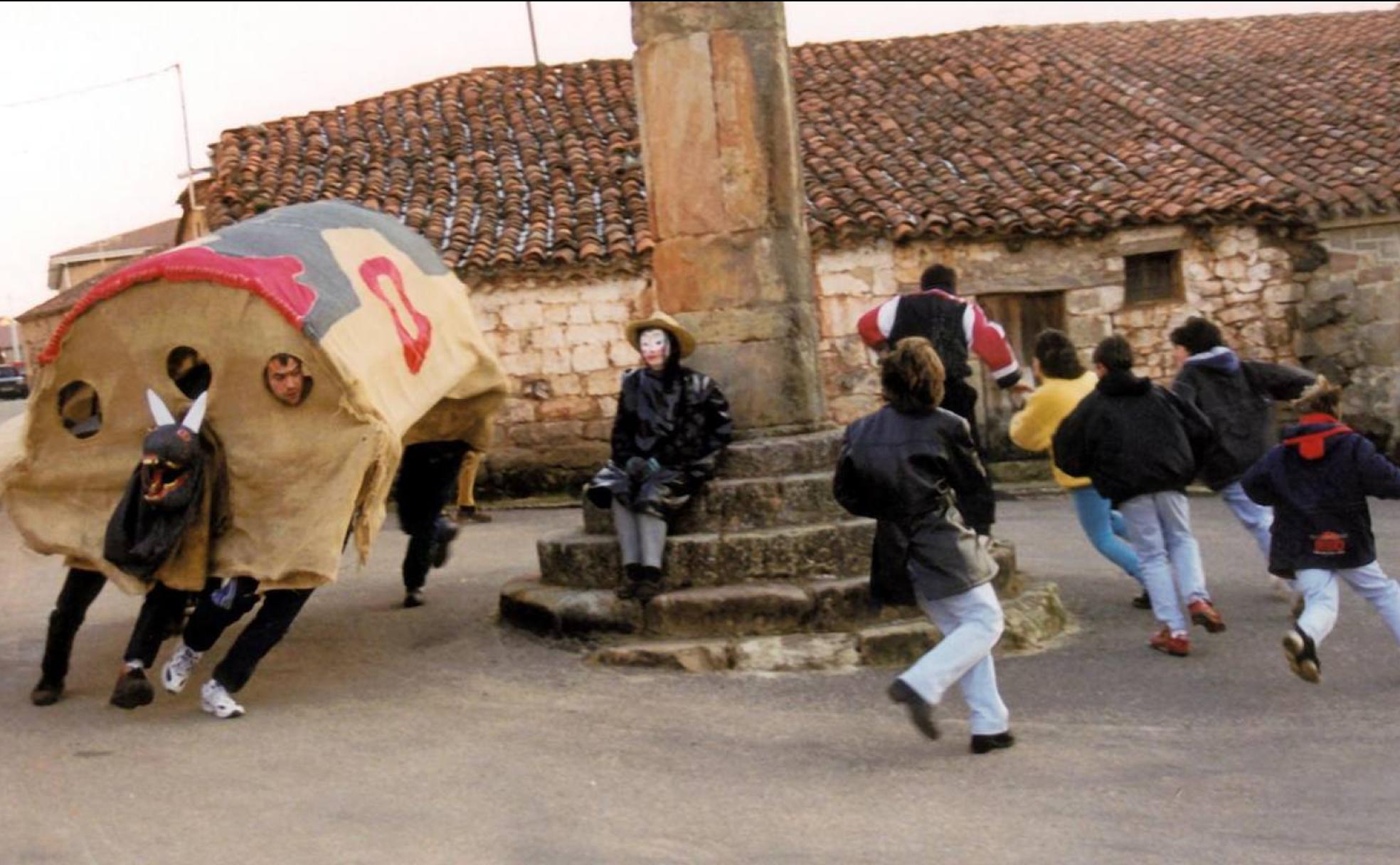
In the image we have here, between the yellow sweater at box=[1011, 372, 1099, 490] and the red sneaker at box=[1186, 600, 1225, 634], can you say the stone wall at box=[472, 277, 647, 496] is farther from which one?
the red sneaker at box=[1186, 600, 1225, 634]

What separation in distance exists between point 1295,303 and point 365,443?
1400 cm

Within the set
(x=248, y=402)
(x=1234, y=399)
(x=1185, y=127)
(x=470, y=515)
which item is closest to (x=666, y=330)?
(x=248, y=402)

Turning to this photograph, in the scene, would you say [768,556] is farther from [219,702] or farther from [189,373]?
[189,373]

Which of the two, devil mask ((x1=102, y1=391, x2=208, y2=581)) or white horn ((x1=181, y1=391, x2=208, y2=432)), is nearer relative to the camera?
devil mask ((x1=102, y1=391, x2=208, y2=581))

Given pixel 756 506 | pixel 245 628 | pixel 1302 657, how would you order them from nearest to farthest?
pixel 1302 657, pixel 245 628, pixel 756 506

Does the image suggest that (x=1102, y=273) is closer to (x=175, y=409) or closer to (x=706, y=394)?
(x=706, y=394)

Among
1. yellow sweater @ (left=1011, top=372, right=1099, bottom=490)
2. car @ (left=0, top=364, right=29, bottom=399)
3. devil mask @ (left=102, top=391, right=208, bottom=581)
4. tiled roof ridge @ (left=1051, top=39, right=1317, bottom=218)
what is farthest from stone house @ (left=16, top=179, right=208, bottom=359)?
tiled roof ridge @ (left=1051, top=39, right=1317, bottom=218)

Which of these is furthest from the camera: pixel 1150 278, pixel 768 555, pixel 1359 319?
pixel 1150 278

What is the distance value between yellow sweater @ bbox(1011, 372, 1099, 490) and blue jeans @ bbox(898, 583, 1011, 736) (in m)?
2.52

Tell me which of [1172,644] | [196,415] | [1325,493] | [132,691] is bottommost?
[1172,644]

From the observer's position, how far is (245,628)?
6.88m

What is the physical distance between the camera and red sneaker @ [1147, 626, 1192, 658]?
7496 millimetres

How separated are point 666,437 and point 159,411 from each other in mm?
2353

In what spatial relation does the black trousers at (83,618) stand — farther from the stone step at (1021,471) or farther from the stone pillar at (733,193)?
the stone step at (1021,471)
